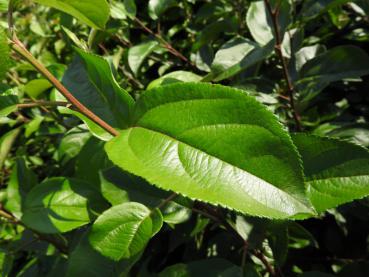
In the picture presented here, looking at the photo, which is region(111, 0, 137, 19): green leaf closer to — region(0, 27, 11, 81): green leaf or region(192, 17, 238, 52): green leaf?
region(192, 17, 238, 52): green leaf

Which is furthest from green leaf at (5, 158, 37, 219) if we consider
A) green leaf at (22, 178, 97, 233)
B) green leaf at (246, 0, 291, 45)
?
green leaf at (246, 0, 291, 45)

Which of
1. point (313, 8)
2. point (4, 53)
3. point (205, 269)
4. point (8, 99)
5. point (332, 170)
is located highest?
point (4, 53)

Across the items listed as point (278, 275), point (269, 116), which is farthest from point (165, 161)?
point (278, 275)

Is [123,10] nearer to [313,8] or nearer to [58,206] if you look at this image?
[313,8]

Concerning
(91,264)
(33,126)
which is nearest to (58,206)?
(91,264)

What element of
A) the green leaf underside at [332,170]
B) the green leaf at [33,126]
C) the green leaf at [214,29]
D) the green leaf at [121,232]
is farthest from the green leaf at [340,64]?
the green leaf at [33,126]

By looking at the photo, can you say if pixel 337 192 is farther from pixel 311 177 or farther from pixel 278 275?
pixel 278 275

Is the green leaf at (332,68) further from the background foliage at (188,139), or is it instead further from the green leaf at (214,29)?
the green leaf at (214,29)
